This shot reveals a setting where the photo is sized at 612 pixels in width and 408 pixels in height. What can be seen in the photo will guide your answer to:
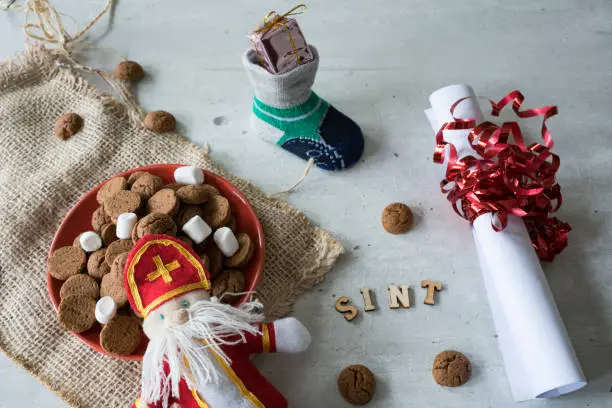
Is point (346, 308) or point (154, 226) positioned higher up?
point (154, 226)

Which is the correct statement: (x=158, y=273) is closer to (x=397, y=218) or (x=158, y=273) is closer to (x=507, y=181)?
(x=397, y=218)

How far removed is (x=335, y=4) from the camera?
1198 mm

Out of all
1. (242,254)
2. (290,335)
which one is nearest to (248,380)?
(290,335)

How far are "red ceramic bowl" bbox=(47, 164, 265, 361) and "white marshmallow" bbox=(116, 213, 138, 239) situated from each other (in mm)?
110

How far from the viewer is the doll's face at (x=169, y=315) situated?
0.65 metres

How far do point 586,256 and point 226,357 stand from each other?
1.91 feet

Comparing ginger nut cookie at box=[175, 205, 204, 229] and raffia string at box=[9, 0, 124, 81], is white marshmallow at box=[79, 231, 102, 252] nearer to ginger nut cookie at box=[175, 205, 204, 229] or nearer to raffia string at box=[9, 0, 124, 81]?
ginger nut cookie at box=[175, 205, 204, 229]

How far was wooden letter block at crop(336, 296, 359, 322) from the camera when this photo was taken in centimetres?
84

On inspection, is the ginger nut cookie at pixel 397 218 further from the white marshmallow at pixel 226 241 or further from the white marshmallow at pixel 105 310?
Answer: the white marshmallow at pixel 105 310

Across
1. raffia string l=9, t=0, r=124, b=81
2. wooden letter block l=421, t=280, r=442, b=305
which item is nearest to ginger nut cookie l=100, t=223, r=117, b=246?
raffia string l=9, t=0, r=124, b=81

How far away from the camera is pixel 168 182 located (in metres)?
0.90

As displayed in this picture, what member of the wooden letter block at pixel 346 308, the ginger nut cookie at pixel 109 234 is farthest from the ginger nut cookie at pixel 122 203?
the wooden letter block at pixel 346 308

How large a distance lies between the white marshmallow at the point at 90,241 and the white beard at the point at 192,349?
0.23m

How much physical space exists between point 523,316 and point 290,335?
0.32 metres
